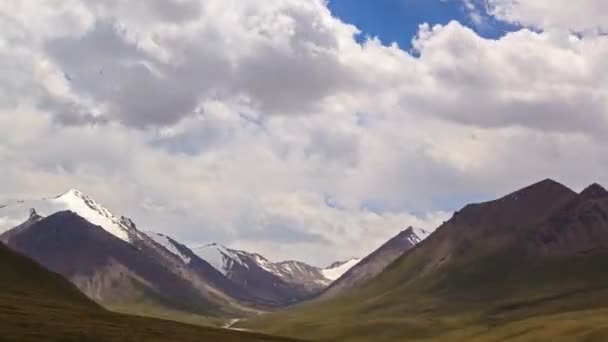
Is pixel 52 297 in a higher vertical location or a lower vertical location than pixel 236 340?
higher

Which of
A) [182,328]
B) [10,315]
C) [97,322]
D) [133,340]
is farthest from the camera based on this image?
[182,328]

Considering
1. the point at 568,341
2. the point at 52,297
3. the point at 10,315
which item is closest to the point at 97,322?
the point at 10,315

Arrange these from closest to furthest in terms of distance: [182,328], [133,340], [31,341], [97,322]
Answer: [31,341] → [133,340] → [97,322] → [182,328]

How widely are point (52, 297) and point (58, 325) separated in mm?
81868

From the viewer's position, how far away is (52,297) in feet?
654

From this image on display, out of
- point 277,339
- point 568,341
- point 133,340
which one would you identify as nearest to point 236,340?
point 277,339

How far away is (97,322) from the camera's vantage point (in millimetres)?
140250

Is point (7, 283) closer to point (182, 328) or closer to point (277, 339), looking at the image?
point (182, 328)

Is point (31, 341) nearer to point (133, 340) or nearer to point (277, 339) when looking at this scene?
point (133, 340)

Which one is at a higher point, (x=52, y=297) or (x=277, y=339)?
(x=52, y=297)

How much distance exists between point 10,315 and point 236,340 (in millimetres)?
36361

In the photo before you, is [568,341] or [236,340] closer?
[236,340]

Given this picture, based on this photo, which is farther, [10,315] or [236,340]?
[236,340]

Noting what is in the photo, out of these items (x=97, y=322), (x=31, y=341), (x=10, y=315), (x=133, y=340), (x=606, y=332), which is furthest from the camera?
(x=606, y=332)
